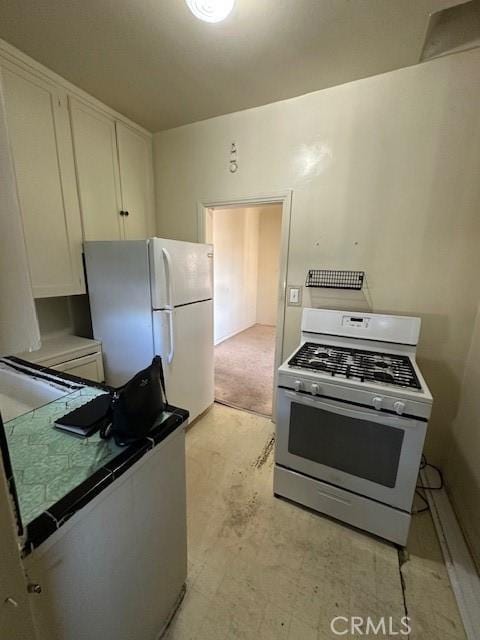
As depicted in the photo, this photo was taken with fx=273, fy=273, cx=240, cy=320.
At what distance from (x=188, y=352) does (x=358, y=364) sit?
50.9 inches

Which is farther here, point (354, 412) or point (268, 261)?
point (268, 261)

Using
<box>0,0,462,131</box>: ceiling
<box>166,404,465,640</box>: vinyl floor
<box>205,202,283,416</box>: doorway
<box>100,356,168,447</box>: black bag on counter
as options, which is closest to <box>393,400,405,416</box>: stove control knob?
<box>166,404,465,640</box>: vinyl floor

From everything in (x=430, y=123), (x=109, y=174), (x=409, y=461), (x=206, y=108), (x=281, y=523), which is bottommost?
(x=281, y=523)

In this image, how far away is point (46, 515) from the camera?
612 mm

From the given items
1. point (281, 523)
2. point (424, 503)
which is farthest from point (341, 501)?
point (424, 503)

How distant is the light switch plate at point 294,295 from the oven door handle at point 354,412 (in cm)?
94

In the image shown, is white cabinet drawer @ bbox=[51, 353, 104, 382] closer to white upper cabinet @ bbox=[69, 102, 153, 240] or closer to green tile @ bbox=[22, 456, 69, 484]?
white upper cabinet @ bbox=[69, 102, 153, 240]

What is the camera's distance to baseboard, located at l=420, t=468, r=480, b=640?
1.18 metres

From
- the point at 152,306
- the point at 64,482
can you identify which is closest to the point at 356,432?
the point at 64,482

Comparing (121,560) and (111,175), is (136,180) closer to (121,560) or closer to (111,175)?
(111,175)

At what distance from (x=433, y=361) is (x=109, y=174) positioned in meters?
2.88

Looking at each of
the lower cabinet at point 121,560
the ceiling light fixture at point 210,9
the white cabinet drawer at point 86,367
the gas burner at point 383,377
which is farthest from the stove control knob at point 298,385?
the ceiling light fixture at point 210,9

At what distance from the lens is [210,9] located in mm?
1247

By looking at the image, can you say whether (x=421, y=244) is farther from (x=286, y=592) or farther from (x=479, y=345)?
(x=286, y=592)
